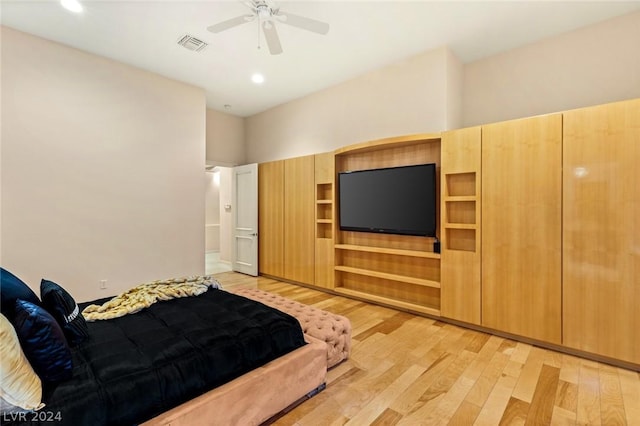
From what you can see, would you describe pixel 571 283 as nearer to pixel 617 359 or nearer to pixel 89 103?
pixel 617 359

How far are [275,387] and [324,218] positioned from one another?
324 cm

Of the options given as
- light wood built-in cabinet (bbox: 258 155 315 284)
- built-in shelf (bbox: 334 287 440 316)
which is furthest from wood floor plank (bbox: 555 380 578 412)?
light wood built-in cabinet (bbox: 258 155 315 284)

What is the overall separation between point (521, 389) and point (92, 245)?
484cm

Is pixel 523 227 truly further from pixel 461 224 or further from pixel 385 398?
pixel 385 398

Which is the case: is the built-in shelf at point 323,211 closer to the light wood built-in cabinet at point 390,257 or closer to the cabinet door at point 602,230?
the light wood built-in cabinet at point 390,257

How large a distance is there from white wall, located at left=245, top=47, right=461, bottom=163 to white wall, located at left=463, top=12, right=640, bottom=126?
1.15 feet

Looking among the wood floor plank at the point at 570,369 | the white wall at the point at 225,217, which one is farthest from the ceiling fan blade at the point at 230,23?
the white wall at the point at 225,217

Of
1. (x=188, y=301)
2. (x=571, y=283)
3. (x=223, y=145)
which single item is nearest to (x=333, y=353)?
(x=188, y=301)

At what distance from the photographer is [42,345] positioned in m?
1.38

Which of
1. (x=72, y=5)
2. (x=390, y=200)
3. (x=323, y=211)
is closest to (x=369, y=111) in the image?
(x=390, y=200)

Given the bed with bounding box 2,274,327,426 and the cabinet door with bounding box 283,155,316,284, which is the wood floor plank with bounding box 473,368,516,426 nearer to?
the bed with bounding box 2,274,327,426

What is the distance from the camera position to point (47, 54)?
3547mm

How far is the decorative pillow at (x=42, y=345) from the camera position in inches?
53.4

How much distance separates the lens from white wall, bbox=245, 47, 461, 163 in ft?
12.4
